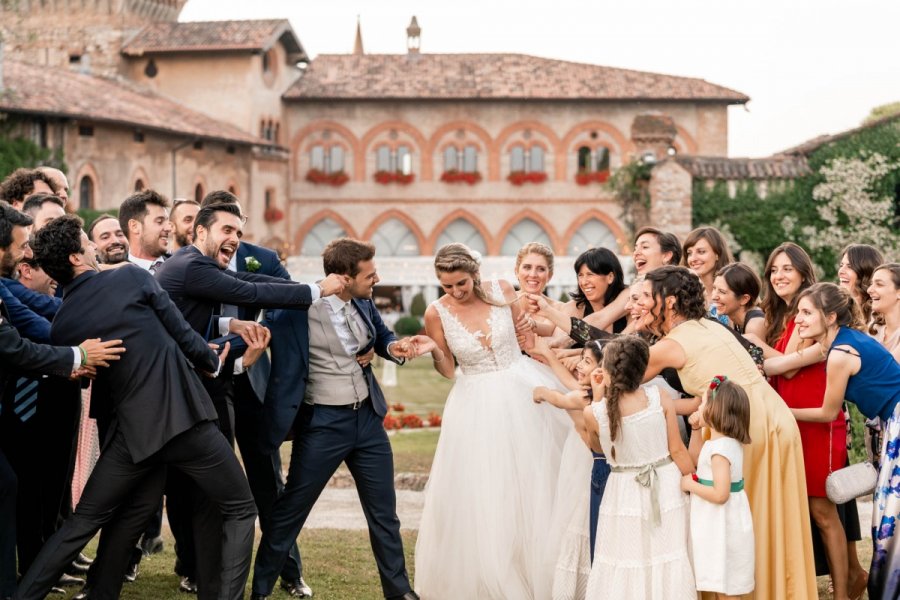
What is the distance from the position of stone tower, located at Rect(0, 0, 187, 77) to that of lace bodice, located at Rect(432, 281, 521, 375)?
38.0 metres

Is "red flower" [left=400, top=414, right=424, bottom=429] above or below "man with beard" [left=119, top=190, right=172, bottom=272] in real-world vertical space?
below

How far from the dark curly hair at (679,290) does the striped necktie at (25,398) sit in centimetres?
317

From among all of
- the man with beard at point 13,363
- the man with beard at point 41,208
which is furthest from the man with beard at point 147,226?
the man with beard at point 13,363

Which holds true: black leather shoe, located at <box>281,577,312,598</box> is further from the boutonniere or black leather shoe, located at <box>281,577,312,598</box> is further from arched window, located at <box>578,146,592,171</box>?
arched window, located at <box>578,146,592,171</box>

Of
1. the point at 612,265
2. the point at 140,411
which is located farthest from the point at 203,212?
the point at 612,265

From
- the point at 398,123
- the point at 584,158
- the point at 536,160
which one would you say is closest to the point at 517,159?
the point at 536,160

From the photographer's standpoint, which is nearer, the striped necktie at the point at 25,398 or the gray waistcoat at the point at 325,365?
the striped necktie at the point at 25,398

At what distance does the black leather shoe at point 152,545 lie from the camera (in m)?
7.43

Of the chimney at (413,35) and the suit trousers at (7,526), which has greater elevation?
the chimney at (413,35)

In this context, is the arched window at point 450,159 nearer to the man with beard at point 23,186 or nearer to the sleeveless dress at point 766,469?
the man with beard at point 23,186

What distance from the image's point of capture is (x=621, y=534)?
538 centimetres

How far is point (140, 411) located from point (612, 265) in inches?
107

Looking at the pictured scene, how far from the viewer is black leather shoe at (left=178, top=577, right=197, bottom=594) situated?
21.2 feet

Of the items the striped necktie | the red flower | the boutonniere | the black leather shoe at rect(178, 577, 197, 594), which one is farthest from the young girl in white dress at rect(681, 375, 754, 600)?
the red flower
